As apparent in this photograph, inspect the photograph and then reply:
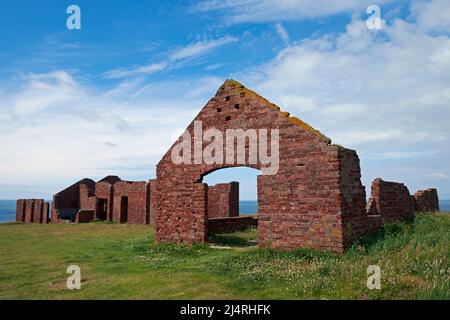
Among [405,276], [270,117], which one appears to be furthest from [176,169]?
[405,276]

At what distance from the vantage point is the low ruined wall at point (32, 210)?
35.1 meters

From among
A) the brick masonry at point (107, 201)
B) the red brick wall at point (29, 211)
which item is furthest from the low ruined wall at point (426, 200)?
the red brick wall at point (29, 211)

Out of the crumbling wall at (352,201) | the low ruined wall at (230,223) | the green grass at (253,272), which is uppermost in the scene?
the crumbling wall at (352,201)

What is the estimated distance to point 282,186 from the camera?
367 inches

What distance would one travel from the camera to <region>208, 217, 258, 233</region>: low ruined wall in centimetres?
1496

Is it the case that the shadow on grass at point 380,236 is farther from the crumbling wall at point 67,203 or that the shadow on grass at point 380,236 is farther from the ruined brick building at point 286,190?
the crumbling wall at point 67,203

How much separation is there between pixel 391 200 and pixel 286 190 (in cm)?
438

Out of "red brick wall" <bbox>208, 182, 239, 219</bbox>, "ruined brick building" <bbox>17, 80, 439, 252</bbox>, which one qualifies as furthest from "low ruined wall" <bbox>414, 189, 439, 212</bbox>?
"red brick wall" <bbox>208, 182, 239, 219</bbox>

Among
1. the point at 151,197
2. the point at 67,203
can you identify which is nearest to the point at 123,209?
the point at 151,197

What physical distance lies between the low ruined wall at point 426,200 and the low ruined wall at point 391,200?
281 centimetres

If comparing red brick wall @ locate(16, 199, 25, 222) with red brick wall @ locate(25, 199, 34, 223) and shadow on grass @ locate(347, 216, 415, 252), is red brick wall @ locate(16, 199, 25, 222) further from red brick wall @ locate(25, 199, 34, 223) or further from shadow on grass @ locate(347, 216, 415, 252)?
shadow on grass @ locate(347, 216, 415, 252)

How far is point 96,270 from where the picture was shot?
333 inches

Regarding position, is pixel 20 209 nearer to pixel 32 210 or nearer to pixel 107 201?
pixel 32 210
